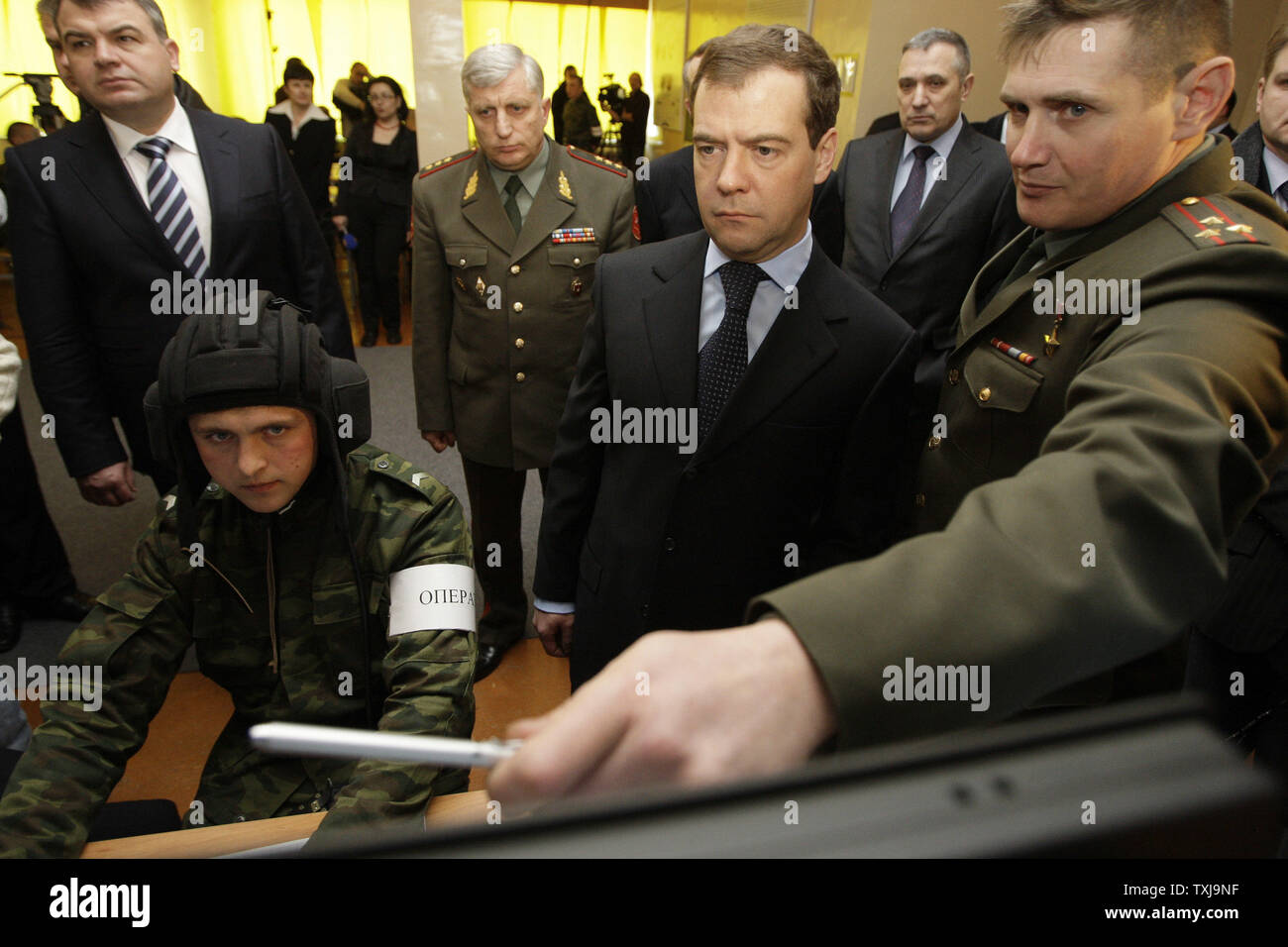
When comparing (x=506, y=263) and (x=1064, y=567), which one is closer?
(x=1064, y=567)

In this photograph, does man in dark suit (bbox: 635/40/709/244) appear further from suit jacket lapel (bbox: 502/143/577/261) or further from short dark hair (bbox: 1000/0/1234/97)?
short dark hair (bbox: 1000/0/1234/97)

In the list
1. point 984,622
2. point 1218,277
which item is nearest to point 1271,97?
point 1218,277

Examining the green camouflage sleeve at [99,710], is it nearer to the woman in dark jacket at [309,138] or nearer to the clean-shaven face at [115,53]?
the clean-shaven face at [115,53]

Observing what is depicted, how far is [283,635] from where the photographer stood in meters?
1.51

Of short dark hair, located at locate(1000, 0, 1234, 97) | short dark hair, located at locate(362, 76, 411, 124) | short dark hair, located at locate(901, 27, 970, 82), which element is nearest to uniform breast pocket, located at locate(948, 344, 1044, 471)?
short dark hair, located at locate(1000, 0, 1234, 97)

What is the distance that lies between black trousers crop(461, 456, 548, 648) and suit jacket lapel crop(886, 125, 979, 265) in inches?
62.4

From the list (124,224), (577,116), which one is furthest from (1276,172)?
(577,116)

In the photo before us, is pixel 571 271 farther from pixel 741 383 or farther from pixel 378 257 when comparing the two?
pixel 378 257

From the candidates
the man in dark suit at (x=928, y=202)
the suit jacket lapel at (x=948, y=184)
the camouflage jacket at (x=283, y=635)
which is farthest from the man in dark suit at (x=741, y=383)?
the suit jacket lapel at (x=948, y=184)

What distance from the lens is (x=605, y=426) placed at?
5.58 feet

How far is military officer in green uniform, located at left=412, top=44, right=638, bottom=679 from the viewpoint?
2.52 m

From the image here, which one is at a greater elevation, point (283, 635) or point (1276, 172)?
point (1276, 172)

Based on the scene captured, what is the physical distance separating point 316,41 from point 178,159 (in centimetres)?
1029
